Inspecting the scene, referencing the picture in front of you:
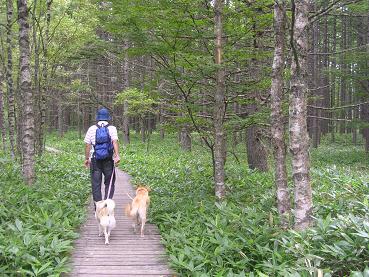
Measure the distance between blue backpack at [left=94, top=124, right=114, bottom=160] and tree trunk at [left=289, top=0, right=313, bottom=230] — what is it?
3714 mm

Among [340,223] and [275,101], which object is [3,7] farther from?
[340,223]

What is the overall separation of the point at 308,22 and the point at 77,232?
5112 millimetres

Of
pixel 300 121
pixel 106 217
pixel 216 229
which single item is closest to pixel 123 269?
pixel 106 217

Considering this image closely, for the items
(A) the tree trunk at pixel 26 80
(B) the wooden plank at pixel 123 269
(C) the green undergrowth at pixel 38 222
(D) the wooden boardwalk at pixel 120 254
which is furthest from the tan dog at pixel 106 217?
(A) the tree trunk at pixel 26 80

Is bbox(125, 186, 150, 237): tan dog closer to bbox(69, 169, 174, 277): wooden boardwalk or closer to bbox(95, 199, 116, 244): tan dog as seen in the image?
bbox(69, 169, 174, 277): wooden boardwalk

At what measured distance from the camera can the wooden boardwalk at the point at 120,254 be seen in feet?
18.0

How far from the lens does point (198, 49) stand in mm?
9344

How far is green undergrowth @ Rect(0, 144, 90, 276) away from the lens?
5.27m

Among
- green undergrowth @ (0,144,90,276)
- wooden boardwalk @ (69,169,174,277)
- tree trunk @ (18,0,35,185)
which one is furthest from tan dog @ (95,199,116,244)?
tree trunk @ (18,0,35,185)

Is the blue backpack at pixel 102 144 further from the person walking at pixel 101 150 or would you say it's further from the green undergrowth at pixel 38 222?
the green undergrowth at pixel 38 222

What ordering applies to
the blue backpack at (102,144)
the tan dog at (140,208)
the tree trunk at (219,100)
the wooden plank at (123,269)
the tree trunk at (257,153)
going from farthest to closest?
the tree trunk at (257,153)
the tree trunk at (219,100)
the blue backpack at (102,144)
the tan dog at (140,208)
the wooden plank at (123,269)

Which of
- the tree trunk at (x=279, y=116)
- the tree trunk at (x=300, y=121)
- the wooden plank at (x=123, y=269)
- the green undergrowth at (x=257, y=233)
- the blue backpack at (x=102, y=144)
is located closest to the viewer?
the green undergrowth at (x=257, y=233)

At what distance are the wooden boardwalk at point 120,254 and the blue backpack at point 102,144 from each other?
136cm

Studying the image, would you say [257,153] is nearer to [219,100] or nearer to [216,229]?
[219,100]
